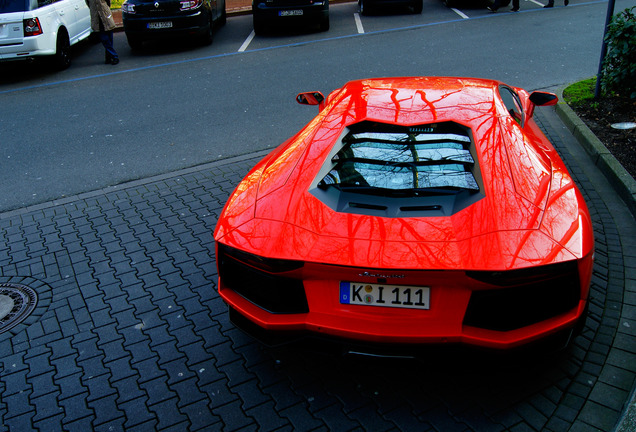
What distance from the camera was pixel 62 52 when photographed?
12.0 metres

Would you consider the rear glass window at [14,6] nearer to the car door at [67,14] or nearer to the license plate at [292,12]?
the car door at [67,14]

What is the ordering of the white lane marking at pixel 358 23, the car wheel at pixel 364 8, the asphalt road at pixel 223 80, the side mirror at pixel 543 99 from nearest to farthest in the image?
the side mirror at pixel 543 99
the asphalt road at pixel 223 80
the white lane marking at pixel 358 23
the car wheel at pixel 364 8

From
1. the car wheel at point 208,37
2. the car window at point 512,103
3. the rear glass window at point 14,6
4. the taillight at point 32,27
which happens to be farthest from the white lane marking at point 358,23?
the car window at point 512,103

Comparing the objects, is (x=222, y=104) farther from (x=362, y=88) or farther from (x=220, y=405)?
(x=220, y=405)

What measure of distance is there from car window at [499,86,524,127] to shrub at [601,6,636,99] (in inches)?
112

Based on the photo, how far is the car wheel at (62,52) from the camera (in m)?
11.9

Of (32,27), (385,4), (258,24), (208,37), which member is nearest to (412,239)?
(32,27)

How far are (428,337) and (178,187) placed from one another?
408cm

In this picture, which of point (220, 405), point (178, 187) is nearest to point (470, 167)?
point (220, 405)

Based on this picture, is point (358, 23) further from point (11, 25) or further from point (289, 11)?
point (11, 25)

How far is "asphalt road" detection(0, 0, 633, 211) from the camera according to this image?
23.6 ft

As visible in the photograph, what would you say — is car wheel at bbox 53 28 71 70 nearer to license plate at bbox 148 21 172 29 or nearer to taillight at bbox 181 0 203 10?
license plate at bbox 148 21 172 29

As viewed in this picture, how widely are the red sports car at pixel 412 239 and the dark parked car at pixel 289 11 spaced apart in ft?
35.2

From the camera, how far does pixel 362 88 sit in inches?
177
